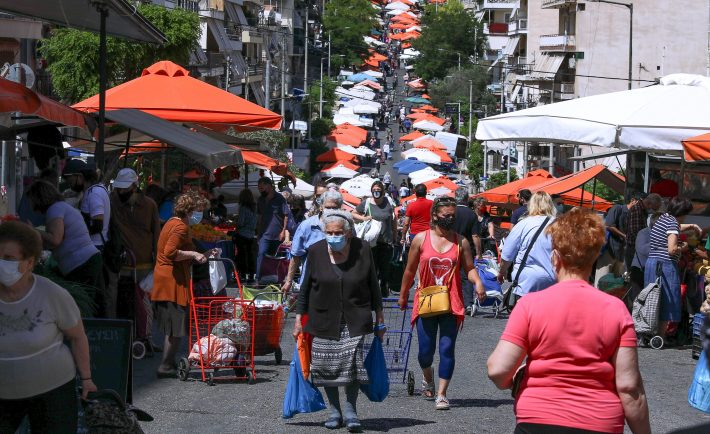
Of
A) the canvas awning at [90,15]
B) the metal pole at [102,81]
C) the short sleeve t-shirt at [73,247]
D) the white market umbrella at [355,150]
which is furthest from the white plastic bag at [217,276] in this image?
the white market umbrella at [355,150]

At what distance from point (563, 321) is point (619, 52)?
6248 cm

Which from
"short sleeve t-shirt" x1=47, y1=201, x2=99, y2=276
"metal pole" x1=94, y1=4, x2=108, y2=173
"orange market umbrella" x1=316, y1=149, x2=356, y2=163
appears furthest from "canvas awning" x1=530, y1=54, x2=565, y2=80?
Answer: "short sleeve t-shirt" x1=47, y1=201, x2=99, y2=276

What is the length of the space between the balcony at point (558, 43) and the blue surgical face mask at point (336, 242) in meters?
62.0

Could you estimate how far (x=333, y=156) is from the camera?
60.8 m

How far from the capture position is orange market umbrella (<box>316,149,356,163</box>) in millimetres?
60688

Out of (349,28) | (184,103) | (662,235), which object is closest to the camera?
(662,235)

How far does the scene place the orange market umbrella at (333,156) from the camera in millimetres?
60688

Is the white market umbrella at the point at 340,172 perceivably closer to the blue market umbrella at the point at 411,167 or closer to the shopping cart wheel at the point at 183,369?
the blue market umbrella at the point at 411,167

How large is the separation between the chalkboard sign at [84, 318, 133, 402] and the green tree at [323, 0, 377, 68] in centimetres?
11583

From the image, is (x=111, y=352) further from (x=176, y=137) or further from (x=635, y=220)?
(x=635, y=220)

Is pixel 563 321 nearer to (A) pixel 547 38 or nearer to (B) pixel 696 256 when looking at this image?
(B) pixel 696 256

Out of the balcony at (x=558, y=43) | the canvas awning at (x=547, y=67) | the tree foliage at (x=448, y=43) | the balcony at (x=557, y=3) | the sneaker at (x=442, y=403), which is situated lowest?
the sneaker at (x=442, y=403)

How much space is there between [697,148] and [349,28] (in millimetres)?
116207

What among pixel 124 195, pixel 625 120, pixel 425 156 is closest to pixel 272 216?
pixel 625 120
